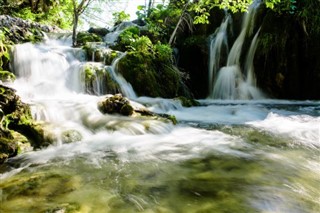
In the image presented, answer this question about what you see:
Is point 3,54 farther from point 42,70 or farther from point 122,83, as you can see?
point 122,83

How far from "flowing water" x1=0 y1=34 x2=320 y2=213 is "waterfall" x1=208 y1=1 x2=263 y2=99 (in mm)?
3945

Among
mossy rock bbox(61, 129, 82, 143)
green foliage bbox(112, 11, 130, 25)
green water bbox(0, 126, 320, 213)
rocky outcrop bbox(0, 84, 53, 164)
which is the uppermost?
green foliage bbox(112, 11, 130, 25)

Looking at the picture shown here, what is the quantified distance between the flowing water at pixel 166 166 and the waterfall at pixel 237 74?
394 centimetres

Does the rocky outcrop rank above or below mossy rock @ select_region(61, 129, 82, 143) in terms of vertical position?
above

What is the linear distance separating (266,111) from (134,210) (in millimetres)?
6393

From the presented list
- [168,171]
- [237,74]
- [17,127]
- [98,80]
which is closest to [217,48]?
[237,74]

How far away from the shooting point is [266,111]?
786 cm

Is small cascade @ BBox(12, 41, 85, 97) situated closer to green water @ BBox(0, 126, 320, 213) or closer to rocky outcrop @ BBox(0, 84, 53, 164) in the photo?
rocky outcrop @ BBox(0, 84, 53, 164)

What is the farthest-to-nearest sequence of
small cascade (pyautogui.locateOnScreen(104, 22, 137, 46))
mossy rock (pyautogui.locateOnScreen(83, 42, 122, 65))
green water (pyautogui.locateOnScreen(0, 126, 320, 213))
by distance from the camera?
small cascade (pyautogui.locateOnScreen(104, 22, 137, 46)), mossy rock (pyautogui.locateOnScreen(83, 42, 122, 65)), green water (pyautogui.locateOnScreen(0, 126, 320, 213))

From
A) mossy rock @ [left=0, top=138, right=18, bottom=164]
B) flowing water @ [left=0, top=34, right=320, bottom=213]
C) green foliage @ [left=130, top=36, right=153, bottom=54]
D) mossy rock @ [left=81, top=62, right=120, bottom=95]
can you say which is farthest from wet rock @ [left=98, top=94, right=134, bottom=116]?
green foliage @ [left=130, top=36, right=153, bottom=54]

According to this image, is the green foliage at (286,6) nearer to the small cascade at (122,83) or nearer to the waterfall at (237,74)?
the waterfall at (237,74)

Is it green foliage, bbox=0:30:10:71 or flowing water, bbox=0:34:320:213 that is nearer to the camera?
flowing water, bbox=0:34:320:213

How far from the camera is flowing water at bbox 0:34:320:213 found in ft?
8.09

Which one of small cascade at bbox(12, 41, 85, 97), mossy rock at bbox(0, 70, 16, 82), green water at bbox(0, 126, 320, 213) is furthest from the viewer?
small cascade at bbox(12, 41, 85, 97)
